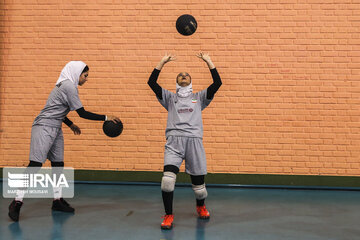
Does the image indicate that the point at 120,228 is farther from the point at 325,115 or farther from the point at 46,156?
the point at 325,115

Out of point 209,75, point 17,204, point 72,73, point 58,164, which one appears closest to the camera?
point 17,204

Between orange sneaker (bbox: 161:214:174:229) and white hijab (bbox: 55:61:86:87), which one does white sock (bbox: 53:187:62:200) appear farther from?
orange sneaker (bbox: 161:214:174:229)

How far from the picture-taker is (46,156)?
479 centimetres

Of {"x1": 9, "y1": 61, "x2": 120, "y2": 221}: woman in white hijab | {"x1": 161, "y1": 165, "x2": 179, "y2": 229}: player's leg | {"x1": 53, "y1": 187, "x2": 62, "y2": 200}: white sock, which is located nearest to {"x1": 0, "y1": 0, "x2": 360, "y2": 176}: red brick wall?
{"x1": 53, "y1": 187, "x2": 62, "y2": 200}: white sock

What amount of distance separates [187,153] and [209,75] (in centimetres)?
224

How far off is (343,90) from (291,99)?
800 millimetres

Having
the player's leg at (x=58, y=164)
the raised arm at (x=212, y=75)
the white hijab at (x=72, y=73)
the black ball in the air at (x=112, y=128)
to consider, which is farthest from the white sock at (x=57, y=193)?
the raised arm at (x=212, y=75)

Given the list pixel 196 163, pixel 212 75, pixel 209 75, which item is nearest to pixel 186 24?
pixel 212 75

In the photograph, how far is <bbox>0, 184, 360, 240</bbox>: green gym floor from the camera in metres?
4.17

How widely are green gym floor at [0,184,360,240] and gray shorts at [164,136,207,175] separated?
62 cm

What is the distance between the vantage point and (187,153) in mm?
4617

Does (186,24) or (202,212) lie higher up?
(186,24)

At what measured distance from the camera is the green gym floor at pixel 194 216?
417 cm

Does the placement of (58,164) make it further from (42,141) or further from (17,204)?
(17,204)
